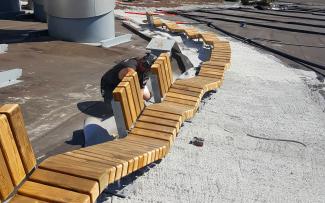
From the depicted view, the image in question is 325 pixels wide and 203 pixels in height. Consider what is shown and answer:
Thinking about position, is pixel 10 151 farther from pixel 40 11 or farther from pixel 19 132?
pixel 40 11

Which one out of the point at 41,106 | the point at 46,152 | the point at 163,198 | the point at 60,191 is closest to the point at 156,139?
the point at 163,198

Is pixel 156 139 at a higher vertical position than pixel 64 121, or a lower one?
higher

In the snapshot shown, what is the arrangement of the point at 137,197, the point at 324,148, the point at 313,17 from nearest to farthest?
the point at 137,197 < the point at 324,148 < the point at 313,17

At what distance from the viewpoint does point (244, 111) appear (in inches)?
288

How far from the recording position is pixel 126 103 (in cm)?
521

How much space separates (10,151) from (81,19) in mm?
8753

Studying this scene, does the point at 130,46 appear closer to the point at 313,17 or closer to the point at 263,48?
the point at 263,48

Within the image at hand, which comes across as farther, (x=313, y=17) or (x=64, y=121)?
(x=313, y=17)

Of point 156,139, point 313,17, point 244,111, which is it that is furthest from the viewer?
point 313,17

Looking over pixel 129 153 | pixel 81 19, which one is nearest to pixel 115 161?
pixel 129 153

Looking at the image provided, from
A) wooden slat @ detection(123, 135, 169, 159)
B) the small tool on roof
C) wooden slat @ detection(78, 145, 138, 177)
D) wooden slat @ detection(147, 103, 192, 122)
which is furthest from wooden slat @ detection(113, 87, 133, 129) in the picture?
the small tool on roof

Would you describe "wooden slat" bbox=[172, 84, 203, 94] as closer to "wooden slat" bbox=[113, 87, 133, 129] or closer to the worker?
the worker

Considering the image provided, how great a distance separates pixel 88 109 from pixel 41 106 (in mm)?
798

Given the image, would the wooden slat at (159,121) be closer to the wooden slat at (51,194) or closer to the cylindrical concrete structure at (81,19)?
the wooden slat at (51,194)
